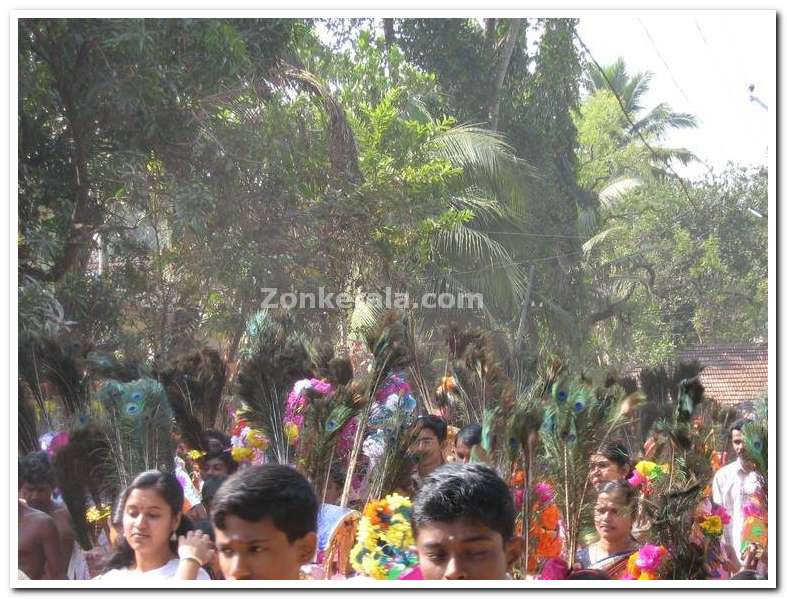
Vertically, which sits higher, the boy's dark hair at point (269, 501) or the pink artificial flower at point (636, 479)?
the boy's dark hair at point (269, 501)

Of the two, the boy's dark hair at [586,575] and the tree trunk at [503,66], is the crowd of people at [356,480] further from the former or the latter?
the tree trunk at [503,66]

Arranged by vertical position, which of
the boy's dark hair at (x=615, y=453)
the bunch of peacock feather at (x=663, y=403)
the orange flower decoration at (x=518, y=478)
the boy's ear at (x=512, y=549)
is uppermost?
the bunch of peacock feather at (x=663, y=403)

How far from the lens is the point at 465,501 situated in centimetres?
226

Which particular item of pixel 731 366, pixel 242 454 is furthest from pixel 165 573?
pixel 731 366

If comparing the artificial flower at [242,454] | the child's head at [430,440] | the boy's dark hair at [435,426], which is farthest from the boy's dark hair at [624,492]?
the artificial flower at [242,454]

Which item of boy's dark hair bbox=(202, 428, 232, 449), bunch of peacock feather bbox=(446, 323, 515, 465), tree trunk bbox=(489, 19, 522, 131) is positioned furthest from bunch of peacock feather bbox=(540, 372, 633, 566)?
tree trunk bbox=(489, 19, 522, 131)

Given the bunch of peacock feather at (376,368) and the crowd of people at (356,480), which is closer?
the crowd of people at (356,480)

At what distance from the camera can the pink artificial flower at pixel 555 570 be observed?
2906 mm

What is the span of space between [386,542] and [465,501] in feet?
2.19

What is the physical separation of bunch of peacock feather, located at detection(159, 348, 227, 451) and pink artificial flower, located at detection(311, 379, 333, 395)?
52 cm

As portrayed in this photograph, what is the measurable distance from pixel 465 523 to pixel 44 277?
13.8 ft

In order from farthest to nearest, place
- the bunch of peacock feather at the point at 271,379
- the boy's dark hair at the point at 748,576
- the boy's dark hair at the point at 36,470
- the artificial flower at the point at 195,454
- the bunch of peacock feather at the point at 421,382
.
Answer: the bunch of peacock feather at the point at 421,382, the artificial flower at the point at 195,454, the bunch of peacock feather at the point at 271,379, the boy's dark hair at the point at 36,470, the boy's dark hair at the point at 748,576

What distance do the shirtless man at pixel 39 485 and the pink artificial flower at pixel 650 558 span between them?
1.80m
